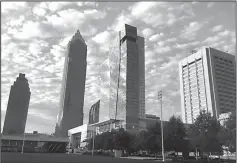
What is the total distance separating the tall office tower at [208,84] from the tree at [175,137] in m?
104

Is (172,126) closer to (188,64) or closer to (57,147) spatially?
(57,147)

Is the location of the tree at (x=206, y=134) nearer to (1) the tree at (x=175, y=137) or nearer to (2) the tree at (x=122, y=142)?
(1) the tree at (x=175, y=137)

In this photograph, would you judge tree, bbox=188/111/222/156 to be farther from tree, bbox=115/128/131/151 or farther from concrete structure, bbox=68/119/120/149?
concrete structure, bbox=68/119/120/149

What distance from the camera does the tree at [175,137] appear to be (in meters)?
51.2

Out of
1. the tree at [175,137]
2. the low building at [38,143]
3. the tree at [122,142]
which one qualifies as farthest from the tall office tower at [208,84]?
the tree at [175,137]

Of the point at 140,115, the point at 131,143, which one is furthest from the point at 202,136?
the point at 140,115

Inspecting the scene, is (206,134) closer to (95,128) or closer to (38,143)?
(38,143)

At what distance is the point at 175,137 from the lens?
2035 inches

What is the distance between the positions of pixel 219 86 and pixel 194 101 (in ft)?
67.5

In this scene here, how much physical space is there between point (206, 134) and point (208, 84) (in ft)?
397

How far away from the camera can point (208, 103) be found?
152750 millimetres

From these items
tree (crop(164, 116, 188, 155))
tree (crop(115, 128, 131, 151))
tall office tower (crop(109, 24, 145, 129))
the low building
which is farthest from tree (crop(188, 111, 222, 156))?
tall office tower (crop(109, 24, 145, 129))

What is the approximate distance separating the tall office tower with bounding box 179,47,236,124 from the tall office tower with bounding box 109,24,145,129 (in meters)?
35.0

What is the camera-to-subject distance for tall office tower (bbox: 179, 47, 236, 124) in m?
152
